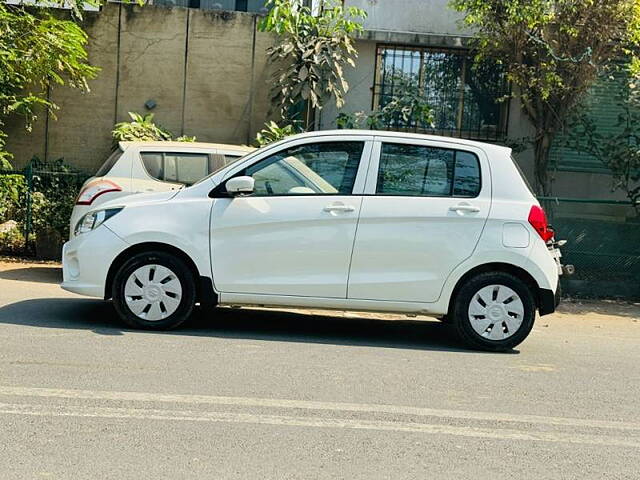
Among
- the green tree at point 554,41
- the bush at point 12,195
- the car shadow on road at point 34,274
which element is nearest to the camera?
the car shadow on road at point 34,274

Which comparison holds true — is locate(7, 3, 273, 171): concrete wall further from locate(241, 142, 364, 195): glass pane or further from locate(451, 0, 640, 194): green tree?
locate(241, 142, 364, 195): glass pane

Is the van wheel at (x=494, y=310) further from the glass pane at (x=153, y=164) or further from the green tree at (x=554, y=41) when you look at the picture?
the green tree at (x=554, y=41)

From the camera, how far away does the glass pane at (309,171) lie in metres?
7.95

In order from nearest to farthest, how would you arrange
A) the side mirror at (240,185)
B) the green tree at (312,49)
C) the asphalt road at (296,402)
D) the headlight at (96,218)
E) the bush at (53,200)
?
the asphalt road at (296,402)
the side mirror at (240,185)
the headlight at (96,218)
the bush at (53,200)
the green tree at (312,49)

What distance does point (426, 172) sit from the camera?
26.4 ft

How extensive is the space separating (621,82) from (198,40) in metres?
6.88

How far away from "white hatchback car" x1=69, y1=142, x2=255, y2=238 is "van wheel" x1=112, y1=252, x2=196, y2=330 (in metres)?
2.62

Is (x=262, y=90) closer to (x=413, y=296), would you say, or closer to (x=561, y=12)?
(x=561, y=12)

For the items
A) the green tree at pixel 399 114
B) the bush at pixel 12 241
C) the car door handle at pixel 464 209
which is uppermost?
the green tree at pixel 399 114

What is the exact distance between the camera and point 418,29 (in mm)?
15039

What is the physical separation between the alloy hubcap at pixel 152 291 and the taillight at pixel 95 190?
2.69 metres

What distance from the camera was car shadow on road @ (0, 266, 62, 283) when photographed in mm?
11149

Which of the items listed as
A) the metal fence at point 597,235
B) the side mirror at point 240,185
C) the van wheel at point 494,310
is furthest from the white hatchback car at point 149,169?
the metal fence at point 597,235

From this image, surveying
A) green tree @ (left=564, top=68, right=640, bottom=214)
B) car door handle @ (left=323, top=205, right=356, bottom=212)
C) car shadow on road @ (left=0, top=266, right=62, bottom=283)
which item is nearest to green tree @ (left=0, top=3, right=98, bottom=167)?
car shadow on road @ (left=0, top=266, right=62, bottom=283)
